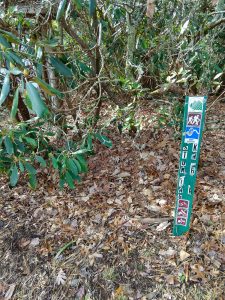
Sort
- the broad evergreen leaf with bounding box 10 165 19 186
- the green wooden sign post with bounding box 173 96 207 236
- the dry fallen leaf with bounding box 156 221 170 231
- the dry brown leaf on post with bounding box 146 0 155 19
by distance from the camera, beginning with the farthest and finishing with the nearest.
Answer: the dry brown leaf on post with bounding box 146 0 155 19, the dry fallen leaf with bounding box 156 221 170 231, the broad evergreen leaf with bounding box 10 165 19 186, the green wooden sign post with bounding box 173 96 207 236

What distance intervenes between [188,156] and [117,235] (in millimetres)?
848

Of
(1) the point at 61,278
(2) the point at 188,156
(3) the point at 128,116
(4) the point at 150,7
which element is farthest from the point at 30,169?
(4) the point at 150,7

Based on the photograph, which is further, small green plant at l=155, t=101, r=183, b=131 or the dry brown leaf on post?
the dry brown leaf on post

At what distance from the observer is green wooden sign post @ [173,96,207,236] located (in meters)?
1.51

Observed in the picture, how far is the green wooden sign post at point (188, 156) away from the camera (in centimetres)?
151

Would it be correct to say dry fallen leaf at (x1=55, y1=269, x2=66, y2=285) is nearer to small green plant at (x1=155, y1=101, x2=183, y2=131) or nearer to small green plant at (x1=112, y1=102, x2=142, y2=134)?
small green plant at (x1=112, y1=102, x2=142, y2=134)

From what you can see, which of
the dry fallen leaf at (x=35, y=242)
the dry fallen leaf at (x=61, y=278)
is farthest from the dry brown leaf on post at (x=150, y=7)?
the dry fallen leaf at (x=61, y=278)

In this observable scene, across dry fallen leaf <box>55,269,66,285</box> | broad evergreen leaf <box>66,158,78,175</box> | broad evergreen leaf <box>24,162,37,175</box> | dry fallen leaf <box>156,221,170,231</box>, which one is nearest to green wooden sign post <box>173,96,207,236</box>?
dry fallen leaf <box>156,221,170,231</box>

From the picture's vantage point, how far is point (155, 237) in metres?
1.92

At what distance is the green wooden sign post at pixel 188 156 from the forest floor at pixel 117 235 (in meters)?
0.22

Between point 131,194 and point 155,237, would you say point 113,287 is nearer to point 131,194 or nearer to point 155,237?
point 155,237

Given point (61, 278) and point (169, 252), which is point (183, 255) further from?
point (61, 278)

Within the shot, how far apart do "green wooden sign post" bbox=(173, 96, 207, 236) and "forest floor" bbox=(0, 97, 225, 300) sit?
22cm

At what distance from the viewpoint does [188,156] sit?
63.6 inches
